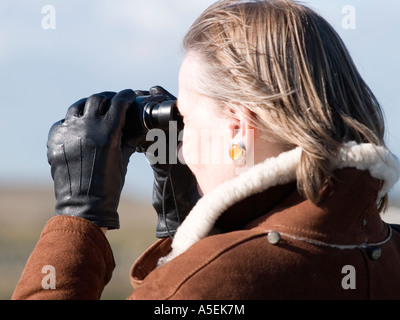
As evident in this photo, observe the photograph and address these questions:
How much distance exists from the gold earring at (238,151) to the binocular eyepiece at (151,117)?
0.53m

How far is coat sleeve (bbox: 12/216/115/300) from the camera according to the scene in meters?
1.62

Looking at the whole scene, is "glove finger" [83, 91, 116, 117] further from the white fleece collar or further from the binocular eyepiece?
the white fleece collar

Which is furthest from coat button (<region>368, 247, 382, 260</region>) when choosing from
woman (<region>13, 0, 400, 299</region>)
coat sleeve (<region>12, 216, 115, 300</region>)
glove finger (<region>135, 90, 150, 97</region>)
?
glove finger (<region>135, 90, 150, 97</region>)

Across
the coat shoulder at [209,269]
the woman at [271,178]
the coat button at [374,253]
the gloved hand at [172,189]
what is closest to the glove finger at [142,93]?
the gloved hand at [172,189]

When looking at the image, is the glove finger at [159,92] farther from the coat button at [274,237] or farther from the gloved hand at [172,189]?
the coat button at [274,237]

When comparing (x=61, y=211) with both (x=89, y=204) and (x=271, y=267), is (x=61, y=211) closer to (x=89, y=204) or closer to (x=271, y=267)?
(x=89, y=204)

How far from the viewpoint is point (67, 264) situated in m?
1.65

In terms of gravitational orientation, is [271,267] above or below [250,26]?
below

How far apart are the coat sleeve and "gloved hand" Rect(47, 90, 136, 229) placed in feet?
0.31

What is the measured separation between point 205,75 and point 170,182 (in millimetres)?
742

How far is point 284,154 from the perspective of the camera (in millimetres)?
1457

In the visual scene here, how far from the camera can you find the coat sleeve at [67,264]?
1.62 metres
